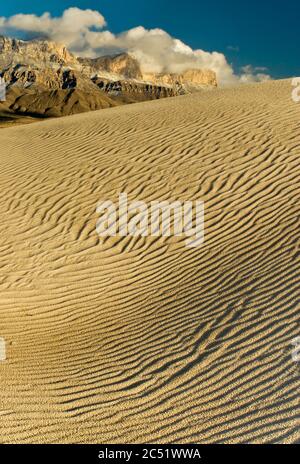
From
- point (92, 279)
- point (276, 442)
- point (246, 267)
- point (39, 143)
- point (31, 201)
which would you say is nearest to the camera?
point (276, 442)

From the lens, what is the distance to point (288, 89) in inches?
682

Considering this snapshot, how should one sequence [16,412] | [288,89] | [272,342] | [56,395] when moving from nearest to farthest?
1. [16,412]
2. [56,395]
3. [272,342]
4. [288,89]

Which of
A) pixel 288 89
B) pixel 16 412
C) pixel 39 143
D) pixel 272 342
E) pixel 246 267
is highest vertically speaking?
pixel 288 89

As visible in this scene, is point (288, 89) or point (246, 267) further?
point (288, 89)

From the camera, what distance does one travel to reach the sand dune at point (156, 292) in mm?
4312

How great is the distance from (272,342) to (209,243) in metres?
3.19

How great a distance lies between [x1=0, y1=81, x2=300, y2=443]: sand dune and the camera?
4312 mm

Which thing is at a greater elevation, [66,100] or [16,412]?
[66,100]

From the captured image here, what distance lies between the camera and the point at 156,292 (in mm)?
7004

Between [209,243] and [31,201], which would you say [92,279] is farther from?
[31,201]

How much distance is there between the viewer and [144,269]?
305 inches

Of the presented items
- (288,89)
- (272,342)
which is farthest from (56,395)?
(288,89)
